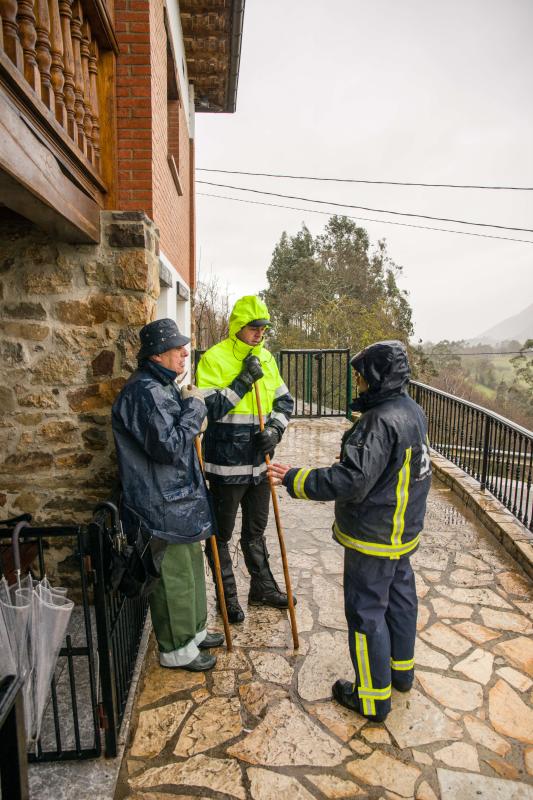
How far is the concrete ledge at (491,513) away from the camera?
4193mm

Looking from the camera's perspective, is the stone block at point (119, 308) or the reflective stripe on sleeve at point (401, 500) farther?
the stone block at point (119, 308)

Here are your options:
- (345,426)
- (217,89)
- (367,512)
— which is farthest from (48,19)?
(345,426)

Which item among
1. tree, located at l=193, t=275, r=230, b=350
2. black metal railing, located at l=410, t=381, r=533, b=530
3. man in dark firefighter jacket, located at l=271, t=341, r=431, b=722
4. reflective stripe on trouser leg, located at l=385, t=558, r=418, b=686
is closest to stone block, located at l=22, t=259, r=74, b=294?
man in dark firefighter jacket, located at l=271, t=341, r=431, b=722

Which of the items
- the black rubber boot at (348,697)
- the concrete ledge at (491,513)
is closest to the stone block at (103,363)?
the black rubber boot at (348,697)

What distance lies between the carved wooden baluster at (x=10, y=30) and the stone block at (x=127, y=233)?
3.93 ft

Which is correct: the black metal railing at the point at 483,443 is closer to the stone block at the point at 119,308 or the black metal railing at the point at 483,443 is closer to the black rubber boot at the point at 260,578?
the black rubber boot at the point at 260,578

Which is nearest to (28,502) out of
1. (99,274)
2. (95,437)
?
(95,437)

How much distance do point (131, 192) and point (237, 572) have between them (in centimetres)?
305

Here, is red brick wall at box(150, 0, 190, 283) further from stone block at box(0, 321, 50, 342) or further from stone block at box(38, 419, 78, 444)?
stone block at box(38, 419, 78, 444)

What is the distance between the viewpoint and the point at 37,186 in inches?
81.6

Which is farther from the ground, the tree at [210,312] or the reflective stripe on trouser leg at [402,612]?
the tree at [210,312]

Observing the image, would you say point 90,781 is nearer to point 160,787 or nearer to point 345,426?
point 160,787

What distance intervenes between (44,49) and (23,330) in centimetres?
158

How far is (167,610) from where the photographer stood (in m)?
2.71
